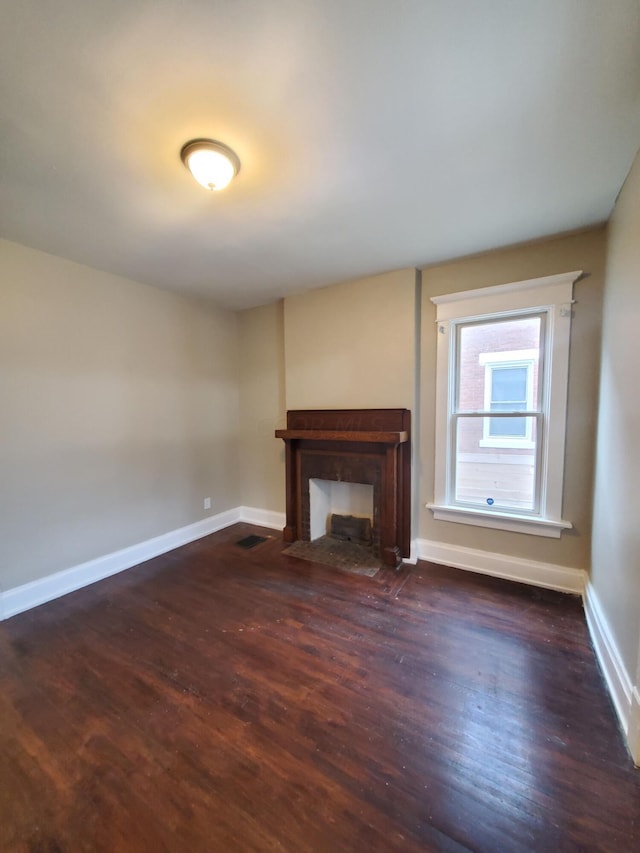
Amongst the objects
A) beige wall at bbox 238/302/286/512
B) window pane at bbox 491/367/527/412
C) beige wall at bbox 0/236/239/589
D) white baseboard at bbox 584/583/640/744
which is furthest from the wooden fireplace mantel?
white baseboard at bbox 584/583/640/744

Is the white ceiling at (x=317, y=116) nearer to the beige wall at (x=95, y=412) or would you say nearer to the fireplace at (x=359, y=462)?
the beige wall at (x=95, y=412)

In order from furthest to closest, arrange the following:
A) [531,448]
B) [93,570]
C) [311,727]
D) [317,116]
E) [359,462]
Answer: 1. [359,462]
2. [93,570]
3. [531,448]
4. [311,727]
5. [317,116]

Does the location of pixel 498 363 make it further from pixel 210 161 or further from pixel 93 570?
pixel 93 570

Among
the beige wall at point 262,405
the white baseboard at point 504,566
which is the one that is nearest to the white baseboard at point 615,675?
the white baseboard at point 504,566

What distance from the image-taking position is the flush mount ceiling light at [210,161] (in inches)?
57.2

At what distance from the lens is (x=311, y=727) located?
1.44 metres

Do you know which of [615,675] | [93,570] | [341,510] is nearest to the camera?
[615,675]

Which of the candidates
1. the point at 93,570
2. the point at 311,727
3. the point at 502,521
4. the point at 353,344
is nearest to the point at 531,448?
the point at 502,521

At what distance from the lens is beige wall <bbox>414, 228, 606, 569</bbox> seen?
2.27m

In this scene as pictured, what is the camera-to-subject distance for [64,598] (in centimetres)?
246

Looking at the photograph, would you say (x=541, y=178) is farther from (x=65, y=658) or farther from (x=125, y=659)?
(x=65, y=658)

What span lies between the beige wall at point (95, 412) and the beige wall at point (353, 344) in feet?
3.40

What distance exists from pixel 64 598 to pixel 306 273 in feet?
10.5

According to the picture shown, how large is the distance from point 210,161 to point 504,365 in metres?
2.38
